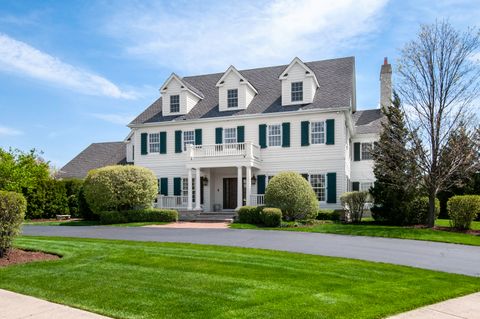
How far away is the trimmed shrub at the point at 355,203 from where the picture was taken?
2197 centimetres

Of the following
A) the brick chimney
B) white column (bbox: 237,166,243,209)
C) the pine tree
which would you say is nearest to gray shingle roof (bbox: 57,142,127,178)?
white column (bbox: 237,166,243,209)

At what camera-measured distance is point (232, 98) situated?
28.3 metres

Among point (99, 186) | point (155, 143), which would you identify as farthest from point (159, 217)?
point (155, 143)

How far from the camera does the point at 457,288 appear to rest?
780 cm

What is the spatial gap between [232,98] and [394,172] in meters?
12.1

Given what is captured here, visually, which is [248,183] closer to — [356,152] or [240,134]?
[240,134]

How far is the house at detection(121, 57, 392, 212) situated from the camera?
25.5 meters

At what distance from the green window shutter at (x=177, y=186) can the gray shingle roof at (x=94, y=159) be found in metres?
9.44

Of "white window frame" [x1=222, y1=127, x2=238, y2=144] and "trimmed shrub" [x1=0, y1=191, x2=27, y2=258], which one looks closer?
"trimmed shrub" [x1=0, y1=191, x2=27, y2=258]

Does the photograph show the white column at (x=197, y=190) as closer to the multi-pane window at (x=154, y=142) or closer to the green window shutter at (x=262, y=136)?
the green window shutter at (x=262, y=136)

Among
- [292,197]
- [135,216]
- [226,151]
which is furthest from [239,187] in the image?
[135,216]

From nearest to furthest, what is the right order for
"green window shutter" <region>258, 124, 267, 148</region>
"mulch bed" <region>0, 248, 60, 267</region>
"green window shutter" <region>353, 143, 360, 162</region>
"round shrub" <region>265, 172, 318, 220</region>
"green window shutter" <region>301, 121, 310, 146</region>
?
"mulch bed" <region>0, 248, 60, 267</region>, "round shrub" <region>265, 172, 318, 220</region>, "green window shutter" <region>301, 121, 310, 146</region>, "green window shutter" <region>258, 124, 267, 148</region>, "green window shutter" <region>353, 143, 360, 162</region>

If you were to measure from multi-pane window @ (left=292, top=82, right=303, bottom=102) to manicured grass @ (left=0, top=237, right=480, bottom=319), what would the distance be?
56.2ft

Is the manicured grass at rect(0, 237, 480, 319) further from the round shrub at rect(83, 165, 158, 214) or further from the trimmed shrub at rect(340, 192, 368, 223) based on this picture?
the round shrub at rect(83, 165, 158, 214)
